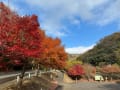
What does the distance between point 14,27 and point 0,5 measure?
2.20 metres

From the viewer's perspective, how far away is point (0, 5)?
67.3ft

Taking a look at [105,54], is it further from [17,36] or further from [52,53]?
[17,36]

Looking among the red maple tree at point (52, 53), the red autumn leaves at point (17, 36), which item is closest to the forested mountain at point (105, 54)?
the red maple tree at point (52, 53)

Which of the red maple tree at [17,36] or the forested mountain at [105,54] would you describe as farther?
the forested mountain at [105,54]

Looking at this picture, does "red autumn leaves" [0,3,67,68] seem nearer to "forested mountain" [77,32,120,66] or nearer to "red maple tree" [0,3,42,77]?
"red maple tree" [0,3,42,77]

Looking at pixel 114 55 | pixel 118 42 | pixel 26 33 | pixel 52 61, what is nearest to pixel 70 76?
pixel 52 61

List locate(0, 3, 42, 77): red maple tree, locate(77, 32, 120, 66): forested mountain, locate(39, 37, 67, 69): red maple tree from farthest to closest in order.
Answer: locate(77, 32, 120, 66): forested mountain → locate(39, 37, 67, 69): red maple tree → locate(0, 3, 42, 77): red maple tree

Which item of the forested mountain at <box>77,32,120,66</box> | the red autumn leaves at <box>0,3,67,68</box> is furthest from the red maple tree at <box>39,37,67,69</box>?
the forested mountain at <box>77,32,120,66</box>

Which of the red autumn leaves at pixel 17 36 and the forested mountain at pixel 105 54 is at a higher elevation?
the forested mountain at pixel 105 54

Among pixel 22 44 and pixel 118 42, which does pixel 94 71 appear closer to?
pixel 118 42

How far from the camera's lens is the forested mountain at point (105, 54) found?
95.8 m

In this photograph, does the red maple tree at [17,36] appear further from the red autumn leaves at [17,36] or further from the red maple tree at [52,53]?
the red maple tree at [52,53]

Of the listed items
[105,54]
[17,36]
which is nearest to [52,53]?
[17,36]

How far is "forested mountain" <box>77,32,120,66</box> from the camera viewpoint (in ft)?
314
